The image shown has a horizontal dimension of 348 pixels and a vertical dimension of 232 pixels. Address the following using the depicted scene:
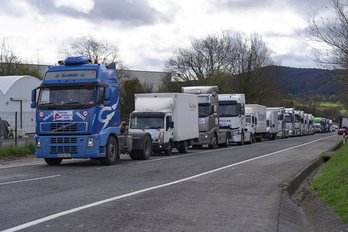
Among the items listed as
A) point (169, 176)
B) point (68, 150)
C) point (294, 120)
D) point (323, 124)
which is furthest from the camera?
point (323, 124)

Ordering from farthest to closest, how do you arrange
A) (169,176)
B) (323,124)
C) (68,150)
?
(323,124) → (68,150) → (169,176)

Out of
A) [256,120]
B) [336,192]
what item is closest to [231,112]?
[256,120]

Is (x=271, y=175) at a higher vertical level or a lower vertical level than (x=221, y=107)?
lower

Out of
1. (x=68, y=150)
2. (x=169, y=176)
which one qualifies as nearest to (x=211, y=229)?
(x=169, y=176)

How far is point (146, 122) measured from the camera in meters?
25.2

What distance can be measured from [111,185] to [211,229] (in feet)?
17.9

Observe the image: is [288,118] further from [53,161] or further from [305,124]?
[53,161]

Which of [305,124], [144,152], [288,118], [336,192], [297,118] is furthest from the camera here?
[305,124]

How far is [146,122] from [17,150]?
608 cm

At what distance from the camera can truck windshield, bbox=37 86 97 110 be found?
18141 mm

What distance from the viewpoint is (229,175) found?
16.0 m

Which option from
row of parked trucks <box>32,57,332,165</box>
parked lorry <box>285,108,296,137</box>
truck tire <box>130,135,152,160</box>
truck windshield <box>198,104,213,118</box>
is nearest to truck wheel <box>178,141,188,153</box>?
row of parked trucks <box>32,57,332,165</box>

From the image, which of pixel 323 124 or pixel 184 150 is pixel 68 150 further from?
pixel 323 124

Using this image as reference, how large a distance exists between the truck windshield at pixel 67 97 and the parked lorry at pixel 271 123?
3665cm
